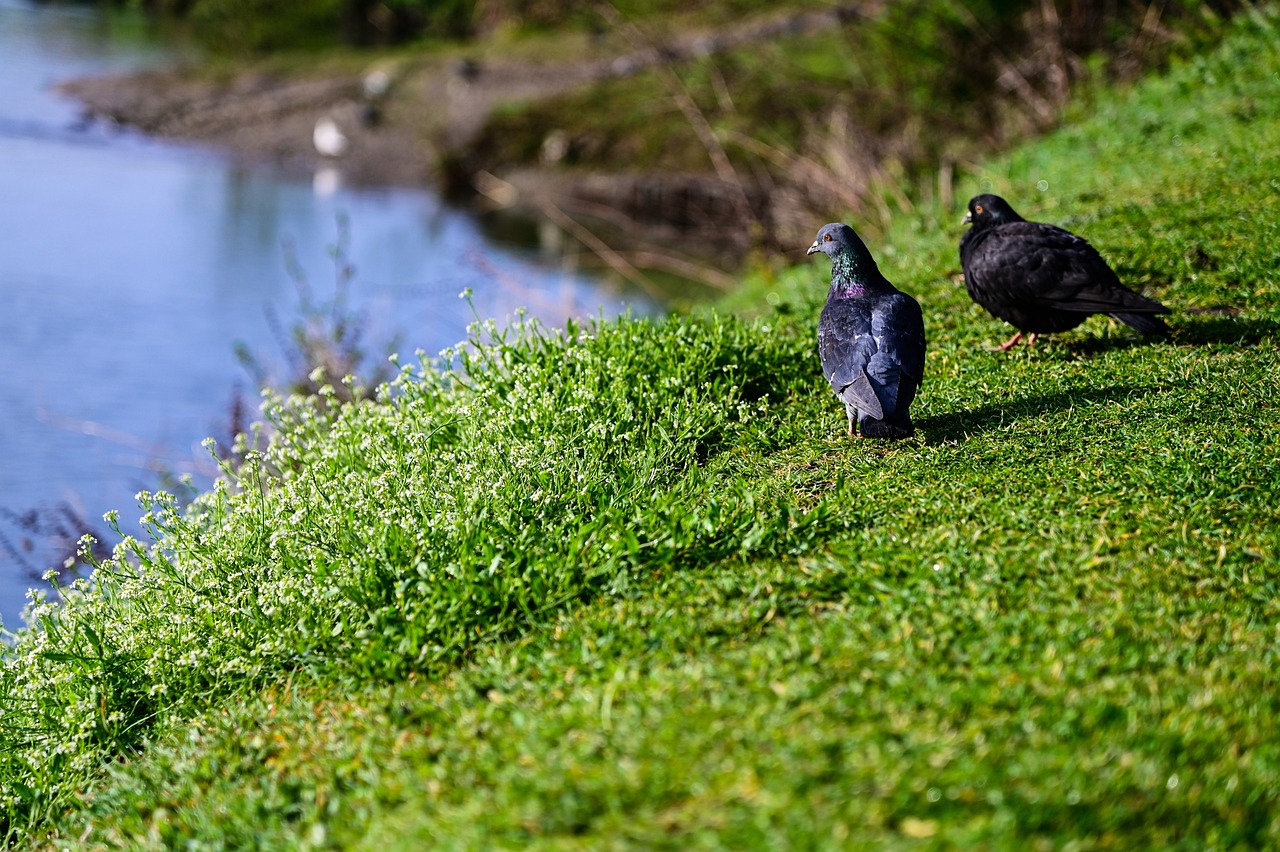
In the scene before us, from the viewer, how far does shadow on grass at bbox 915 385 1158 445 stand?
564 centimetres

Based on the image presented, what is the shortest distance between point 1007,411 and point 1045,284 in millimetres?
959

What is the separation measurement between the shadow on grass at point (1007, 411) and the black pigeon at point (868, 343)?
0.31 metres

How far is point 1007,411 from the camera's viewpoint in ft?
19.2

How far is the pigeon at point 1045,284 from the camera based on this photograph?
6379 mm

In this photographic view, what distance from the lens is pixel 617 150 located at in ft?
79.7

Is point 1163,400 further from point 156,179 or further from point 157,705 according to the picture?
point 156,179

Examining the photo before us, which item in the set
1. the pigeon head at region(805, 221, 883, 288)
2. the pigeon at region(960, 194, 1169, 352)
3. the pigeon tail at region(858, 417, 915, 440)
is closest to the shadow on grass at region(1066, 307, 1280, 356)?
the pigeon at region(960, 194, 1169, 352)

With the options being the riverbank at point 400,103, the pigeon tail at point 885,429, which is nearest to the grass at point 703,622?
the pigeon tail at point 885,429

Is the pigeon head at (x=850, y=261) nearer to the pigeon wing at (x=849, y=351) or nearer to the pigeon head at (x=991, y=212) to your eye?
the pigeon wing at (x=849, y=351)

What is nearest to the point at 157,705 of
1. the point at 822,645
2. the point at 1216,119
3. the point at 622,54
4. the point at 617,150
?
the point at 822,645

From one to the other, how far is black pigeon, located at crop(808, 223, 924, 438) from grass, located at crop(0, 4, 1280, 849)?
22cm

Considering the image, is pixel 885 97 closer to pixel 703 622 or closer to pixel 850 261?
pixel 850 261

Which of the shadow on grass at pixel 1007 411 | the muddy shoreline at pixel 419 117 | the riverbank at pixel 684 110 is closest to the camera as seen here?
the shadow on grass at pixel 1007 411

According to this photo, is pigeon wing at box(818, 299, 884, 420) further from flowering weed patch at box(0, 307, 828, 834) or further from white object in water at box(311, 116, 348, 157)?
white object in water at box(311, 116, 348, 157)
